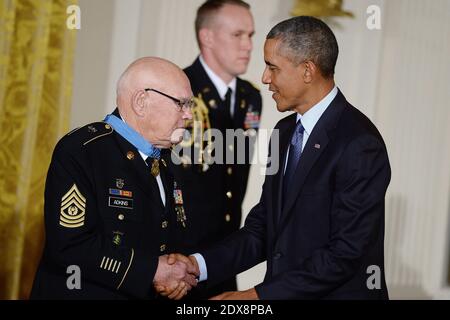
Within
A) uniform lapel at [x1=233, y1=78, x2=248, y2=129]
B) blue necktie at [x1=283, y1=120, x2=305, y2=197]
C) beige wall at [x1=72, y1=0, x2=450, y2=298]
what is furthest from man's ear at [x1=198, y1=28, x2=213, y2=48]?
blue necktie at [x1=283, y1=120, x2=305, y2=197]

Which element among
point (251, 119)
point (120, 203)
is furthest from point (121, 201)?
point (251, 119)

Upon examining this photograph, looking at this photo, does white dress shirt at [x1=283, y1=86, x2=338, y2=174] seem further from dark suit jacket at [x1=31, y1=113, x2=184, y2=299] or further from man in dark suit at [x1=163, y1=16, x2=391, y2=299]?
dark suit jacket at [x1=31, y1=113, x2=184, y2=299]

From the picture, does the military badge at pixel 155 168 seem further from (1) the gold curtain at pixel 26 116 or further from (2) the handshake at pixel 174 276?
(1) the gold curtain at pixel 26 116

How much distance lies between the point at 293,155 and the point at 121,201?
706mm

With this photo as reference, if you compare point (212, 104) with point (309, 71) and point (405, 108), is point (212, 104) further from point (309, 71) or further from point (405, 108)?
point (309, 71)

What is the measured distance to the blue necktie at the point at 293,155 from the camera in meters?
2.81

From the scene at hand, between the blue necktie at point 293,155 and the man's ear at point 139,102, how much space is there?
613 mm

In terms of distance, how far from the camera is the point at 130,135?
2.78 meters

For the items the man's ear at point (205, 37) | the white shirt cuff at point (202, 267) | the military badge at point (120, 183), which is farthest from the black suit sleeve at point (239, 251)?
the man's ear at point (205, 37)

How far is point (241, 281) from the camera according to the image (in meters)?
4.99

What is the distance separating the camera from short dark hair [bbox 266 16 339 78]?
2.73 m

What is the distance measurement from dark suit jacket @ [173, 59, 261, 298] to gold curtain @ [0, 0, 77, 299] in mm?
827
